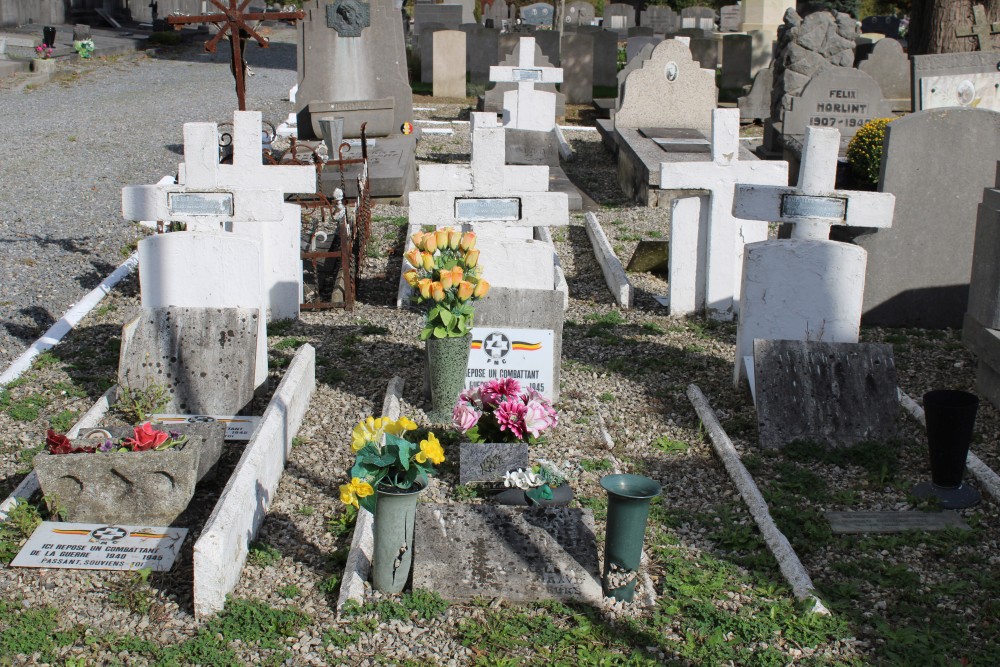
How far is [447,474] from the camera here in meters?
5.63

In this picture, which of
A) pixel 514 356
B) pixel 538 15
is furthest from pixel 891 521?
pixel 538 15

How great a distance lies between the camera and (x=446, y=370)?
625cm

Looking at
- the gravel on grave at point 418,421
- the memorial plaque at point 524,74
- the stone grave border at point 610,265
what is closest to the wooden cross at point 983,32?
the memorial plaque at point 524,74

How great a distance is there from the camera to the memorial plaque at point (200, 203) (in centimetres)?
665

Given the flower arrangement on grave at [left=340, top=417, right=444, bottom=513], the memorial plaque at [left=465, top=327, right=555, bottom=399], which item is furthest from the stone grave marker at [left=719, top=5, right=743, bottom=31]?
the flower arrangement on grave at [left=340, top=417, right=444, bottom=513]

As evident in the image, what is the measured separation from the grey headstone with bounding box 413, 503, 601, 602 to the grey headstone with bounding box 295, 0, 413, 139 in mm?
11065

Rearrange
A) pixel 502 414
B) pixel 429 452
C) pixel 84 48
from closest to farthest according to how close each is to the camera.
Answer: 1. pixel 429 452
2. pixel 502 414
3. pixel 84 48

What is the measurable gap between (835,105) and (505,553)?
11551 millimetres

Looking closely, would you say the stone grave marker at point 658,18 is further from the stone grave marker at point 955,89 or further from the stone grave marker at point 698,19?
the stone grave marker at point 955,89

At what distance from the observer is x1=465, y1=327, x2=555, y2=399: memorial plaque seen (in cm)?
634

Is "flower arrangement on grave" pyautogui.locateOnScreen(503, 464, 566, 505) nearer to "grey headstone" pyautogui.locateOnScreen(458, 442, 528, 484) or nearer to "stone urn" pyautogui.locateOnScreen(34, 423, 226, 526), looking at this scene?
"grey headstone" pyautogui.locateOnScreen(458, 442, 528, 484)

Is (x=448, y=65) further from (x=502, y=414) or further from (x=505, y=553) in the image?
(x=505, y=553)

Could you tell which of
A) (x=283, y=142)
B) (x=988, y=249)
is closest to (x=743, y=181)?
(x=988, y=249)

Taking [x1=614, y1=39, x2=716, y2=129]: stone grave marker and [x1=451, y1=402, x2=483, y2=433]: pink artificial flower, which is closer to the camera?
[x1=451, y1=402, x2=483, y2=433]: pink artificial flower
